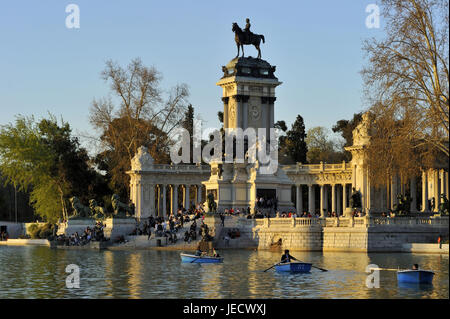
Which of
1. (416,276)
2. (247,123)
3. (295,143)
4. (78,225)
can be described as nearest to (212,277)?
(416,276)

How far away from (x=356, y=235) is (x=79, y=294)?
26.9 meters

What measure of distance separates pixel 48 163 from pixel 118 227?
2207 cm

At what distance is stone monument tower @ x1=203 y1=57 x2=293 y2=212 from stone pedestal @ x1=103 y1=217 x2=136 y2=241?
750cm

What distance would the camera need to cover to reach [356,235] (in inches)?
2443

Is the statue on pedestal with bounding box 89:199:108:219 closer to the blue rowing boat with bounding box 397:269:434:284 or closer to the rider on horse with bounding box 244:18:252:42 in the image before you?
the rider on horse with bounding box 244:18:252:42

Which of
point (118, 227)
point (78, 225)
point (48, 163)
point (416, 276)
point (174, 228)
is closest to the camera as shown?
point (416, 276)

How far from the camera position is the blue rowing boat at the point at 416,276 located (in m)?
40.3

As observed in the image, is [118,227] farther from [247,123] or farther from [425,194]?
[425,194]

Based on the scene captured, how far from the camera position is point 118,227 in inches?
3056

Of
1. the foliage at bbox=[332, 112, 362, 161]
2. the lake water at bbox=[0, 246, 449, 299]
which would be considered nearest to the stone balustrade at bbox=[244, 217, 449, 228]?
the lake water at bbox=[0, 246, 449, 299]

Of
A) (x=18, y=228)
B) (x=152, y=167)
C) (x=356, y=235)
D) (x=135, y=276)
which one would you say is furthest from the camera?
(x=18, y=228)
